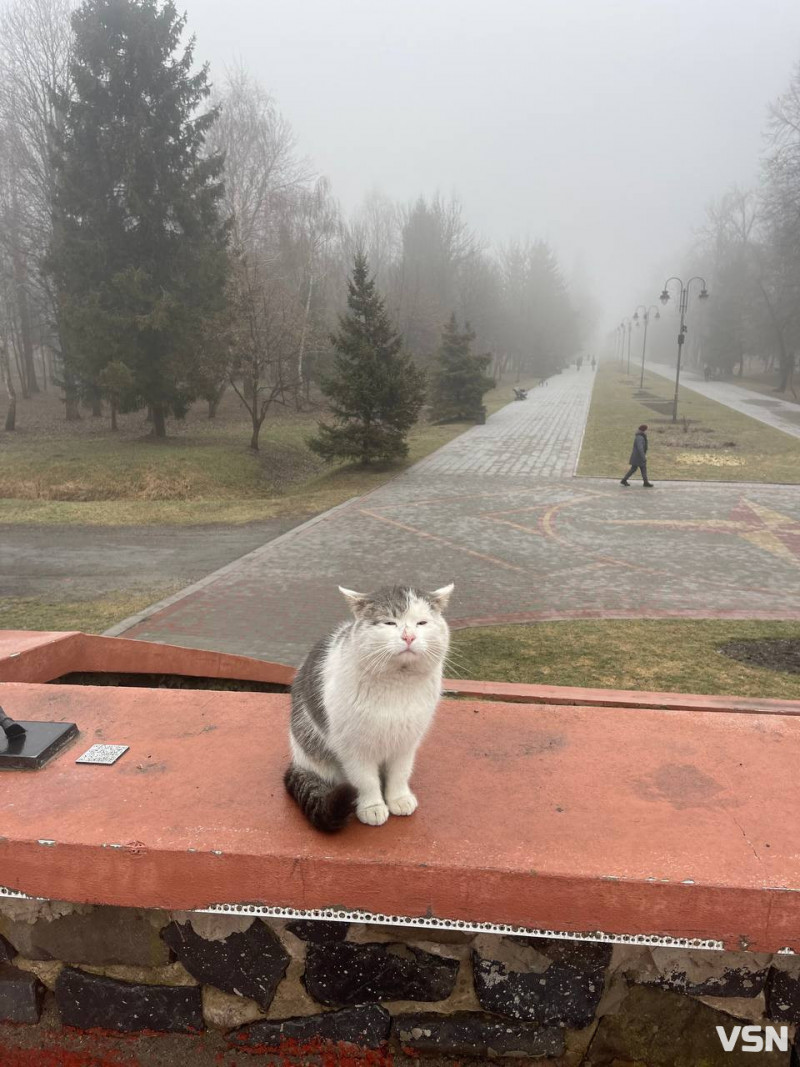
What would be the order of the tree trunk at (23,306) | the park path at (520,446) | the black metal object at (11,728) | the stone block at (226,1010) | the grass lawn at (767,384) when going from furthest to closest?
the grass lawn at (767,384) < the tree trunk at (23,306) < the park path at (520,446) < the black metal object at (11,728) < the stone block at (226,1010)

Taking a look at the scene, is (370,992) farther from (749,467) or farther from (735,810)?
(749,467)

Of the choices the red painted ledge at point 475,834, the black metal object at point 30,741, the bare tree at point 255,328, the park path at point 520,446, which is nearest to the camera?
the red painted ledge at point 475,834

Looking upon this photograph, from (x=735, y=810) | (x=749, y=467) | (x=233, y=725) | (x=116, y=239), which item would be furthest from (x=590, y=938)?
(x=116, y=239)

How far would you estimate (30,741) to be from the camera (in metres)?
2.63

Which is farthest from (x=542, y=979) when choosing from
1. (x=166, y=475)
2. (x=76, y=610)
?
(x=166, y=475)

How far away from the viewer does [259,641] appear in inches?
297

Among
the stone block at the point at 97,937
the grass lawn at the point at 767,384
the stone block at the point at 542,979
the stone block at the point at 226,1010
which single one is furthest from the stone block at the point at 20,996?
the grass lawn at the point at 767,384

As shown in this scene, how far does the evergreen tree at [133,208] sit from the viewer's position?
64.7 feet

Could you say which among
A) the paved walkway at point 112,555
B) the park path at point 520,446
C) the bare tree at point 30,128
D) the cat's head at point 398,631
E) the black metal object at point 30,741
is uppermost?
the bare tree at point 30,128

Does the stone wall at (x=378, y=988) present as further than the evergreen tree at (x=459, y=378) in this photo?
No

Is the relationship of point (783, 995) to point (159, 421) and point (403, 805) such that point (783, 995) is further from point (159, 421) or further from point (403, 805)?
point (159, 421)

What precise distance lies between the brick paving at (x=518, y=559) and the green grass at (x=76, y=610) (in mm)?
400

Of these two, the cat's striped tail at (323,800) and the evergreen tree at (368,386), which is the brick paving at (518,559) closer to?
the evergreen tree at (368,386)

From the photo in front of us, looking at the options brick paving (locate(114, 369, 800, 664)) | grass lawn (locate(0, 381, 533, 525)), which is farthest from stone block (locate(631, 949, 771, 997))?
grass lawn (locate(0, 381, 533, 525))
